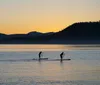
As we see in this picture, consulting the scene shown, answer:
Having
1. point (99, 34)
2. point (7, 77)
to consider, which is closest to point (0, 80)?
point (7, 77)

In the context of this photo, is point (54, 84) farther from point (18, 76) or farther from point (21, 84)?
point (18, 76)

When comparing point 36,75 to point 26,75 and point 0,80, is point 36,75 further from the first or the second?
point 0,80

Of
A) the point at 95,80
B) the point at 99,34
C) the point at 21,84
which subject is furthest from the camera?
the point at 99,34

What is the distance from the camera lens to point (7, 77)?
32.1 metres

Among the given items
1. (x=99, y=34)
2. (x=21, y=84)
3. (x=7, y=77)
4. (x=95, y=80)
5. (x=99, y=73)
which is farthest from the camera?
(x=99, y=34)

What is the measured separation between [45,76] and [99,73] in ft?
14.2

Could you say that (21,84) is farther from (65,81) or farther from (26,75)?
(26,75)

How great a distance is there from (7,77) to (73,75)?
4.79 metres

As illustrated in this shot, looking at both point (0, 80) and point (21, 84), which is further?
point (0, 80)

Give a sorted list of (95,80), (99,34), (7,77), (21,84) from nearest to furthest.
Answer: (21,84)
(95,80)
(7,77)
(99,34)

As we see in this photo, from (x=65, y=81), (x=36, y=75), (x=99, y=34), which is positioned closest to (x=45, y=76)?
(x=36, y=75)

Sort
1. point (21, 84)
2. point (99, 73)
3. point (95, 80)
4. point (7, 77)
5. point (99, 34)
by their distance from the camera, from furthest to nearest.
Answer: point (99, 34) → point (99, 73) → point (7, 77) → point (95, 80) → point (21, 84)

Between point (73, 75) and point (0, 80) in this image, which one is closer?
point (0, 80)

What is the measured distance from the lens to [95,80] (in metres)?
29.8
